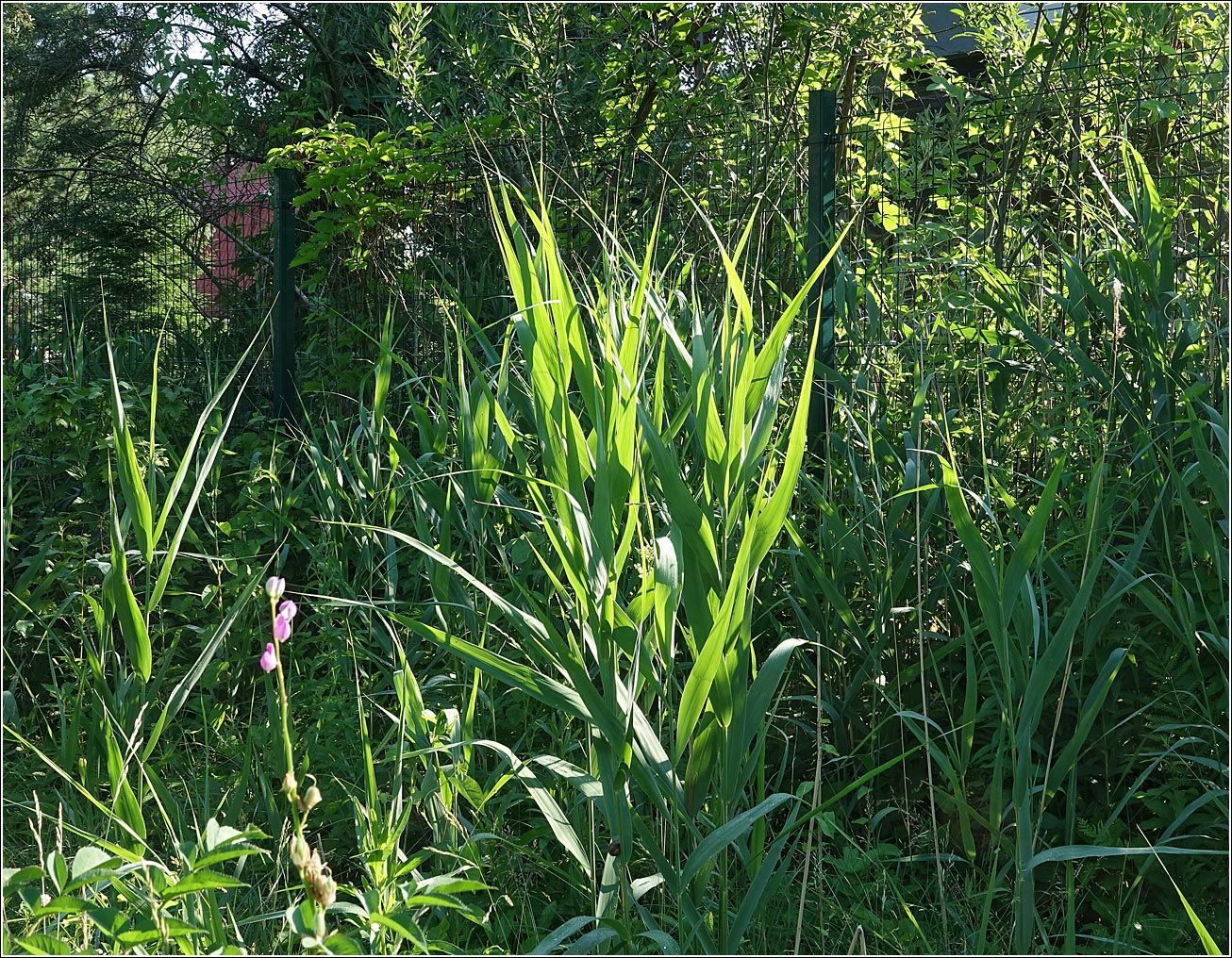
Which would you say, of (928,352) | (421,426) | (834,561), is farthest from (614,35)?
(834,561)

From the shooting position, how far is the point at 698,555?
4.82ft

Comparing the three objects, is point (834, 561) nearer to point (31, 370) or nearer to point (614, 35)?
point (614, 35)

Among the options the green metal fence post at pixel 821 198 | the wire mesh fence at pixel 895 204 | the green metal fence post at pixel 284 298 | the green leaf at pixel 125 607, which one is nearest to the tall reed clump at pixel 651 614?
the wire mesh fence at pixel 895 204

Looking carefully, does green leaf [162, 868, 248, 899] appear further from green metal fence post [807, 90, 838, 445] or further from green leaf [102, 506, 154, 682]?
green metal fence post [807, 90, 838, 445]

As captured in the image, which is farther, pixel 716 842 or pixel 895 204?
pixel 895 204

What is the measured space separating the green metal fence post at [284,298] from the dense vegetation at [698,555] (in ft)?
1.26

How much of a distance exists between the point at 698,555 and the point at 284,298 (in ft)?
13.1

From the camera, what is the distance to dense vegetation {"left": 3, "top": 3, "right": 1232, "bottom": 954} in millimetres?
1514

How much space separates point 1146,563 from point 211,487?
9.77 ft

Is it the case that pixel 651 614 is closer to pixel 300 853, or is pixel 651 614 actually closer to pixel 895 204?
pixel 300 853

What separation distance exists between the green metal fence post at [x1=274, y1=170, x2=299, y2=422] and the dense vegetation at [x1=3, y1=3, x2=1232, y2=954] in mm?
384

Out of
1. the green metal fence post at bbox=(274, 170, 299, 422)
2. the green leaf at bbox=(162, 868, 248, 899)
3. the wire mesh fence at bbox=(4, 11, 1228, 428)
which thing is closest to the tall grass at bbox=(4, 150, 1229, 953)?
the green leaf at bbox=(162, 868, 248, 899)

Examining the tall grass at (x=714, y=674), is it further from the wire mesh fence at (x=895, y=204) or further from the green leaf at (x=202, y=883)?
the wire mesh fence at (x=895, y=204)

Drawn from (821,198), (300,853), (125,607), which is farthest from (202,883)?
(821,198)
